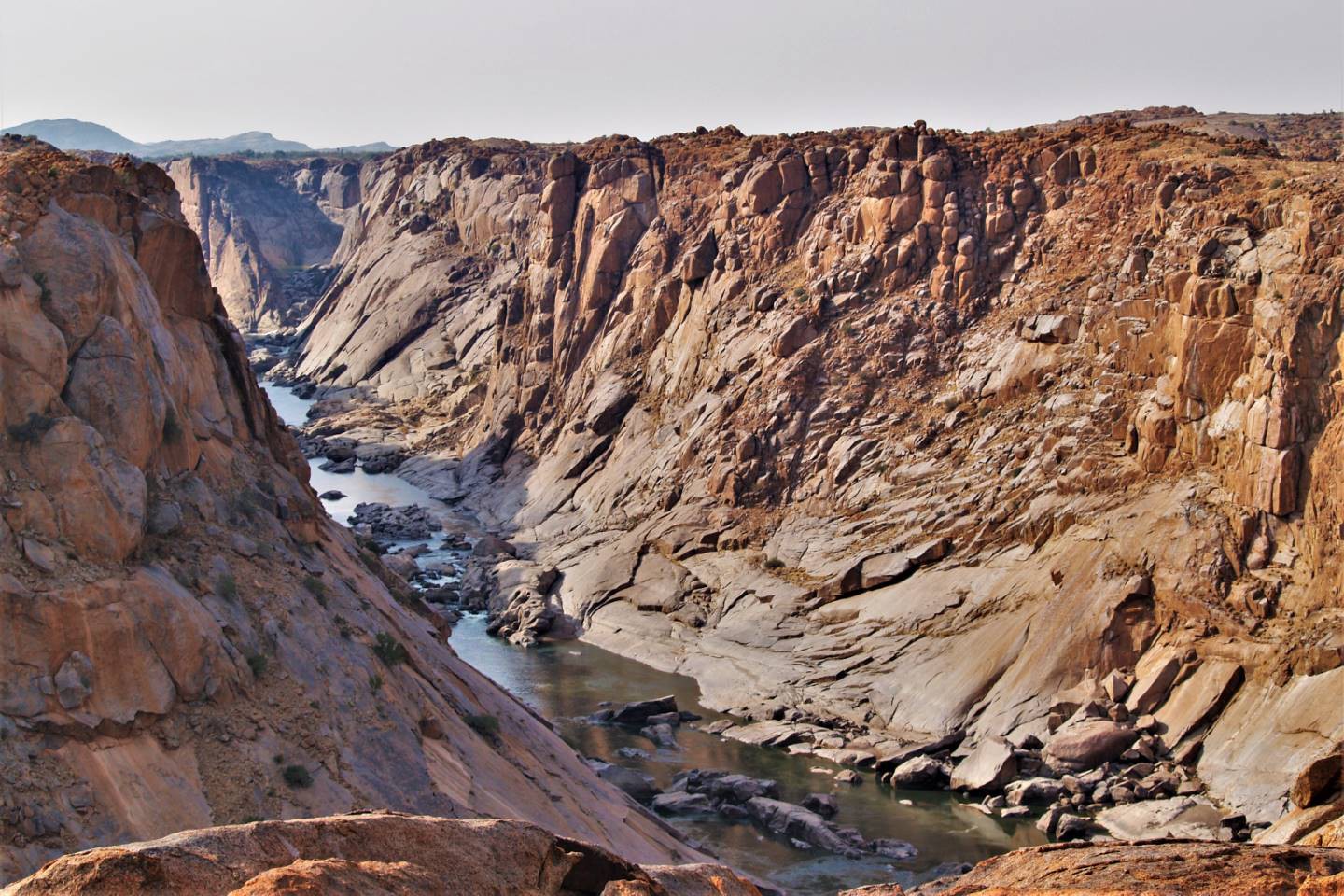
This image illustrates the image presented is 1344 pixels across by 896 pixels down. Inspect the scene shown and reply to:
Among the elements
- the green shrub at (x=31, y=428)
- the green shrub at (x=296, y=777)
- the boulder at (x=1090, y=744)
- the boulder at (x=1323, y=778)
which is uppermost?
the green shrub at (x=31, y=428)

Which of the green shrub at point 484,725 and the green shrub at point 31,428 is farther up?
the green shrub at point 31,428

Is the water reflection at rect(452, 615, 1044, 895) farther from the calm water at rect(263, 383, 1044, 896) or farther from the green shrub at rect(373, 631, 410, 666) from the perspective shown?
the green shrub at rect(373, 631, 410, 666)

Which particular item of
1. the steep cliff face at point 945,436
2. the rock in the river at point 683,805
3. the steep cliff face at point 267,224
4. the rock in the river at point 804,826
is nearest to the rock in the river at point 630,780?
the rock in the river at point 683,805

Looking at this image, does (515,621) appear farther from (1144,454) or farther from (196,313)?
(196,313)

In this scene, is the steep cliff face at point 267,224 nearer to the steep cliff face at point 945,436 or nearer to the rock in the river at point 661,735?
the steep cliff face at point 945,436

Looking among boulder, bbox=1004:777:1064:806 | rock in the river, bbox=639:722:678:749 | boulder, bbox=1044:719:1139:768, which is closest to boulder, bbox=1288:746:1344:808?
boulder, bbox=1004:777:1064:806

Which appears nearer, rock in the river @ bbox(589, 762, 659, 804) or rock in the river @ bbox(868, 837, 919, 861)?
rock in the river @ bbox(868, 837, 919, 861)
